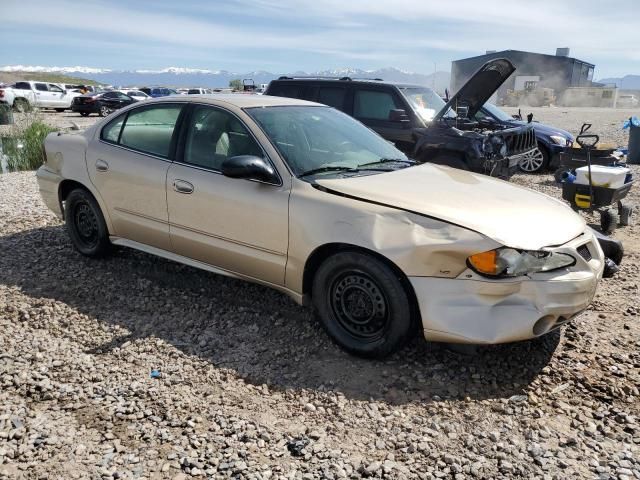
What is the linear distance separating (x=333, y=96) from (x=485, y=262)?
6.49 metres

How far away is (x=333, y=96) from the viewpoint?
900 centimetres

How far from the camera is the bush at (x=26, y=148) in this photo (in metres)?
Result: 11.8

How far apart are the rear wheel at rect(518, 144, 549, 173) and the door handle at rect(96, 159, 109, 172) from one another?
8.52 metres

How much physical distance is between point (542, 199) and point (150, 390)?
294cm

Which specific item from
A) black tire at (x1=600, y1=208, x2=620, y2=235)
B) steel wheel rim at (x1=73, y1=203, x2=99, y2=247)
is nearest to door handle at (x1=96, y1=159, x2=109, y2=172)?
steel wheel rim at (x1=73, y1=203, x2=99, y2=247)

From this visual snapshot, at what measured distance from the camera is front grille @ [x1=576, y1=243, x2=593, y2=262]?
344cm

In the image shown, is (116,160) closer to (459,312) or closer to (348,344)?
(348,344)

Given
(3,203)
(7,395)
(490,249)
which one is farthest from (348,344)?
(3,203)

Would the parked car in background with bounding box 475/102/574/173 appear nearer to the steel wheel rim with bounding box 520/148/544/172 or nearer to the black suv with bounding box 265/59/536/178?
the steel wheel rim with bounding box 520/148/544/172

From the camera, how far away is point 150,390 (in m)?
3.24

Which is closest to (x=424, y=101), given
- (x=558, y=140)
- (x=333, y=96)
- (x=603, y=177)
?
(x=333, y=96)

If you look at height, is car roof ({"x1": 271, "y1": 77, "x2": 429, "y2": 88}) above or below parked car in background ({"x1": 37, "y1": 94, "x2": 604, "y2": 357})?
above

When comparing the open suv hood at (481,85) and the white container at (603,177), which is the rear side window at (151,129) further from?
the white container at (603,177)

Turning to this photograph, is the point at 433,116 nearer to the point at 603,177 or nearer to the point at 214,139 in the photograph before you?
the point at 603,177
